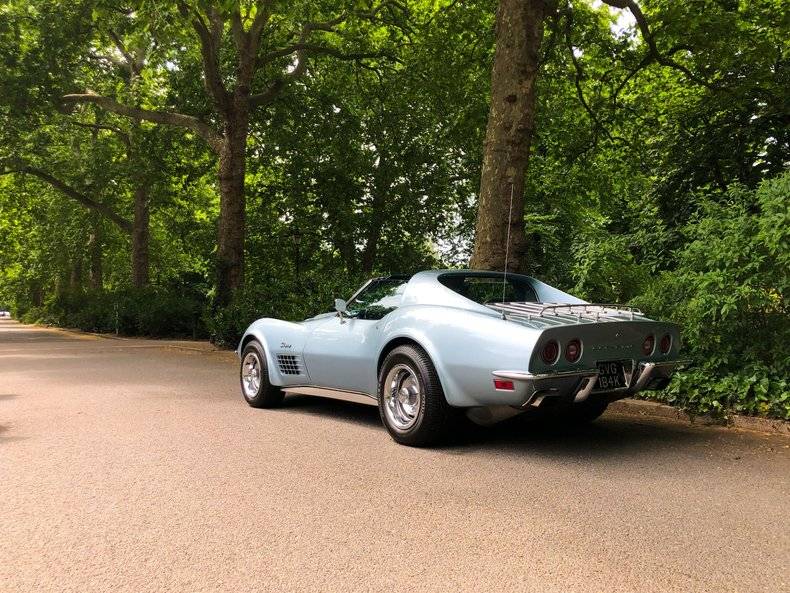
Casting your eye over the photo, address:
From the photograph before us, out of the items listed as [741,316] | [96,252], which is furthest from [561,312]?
[96,252]

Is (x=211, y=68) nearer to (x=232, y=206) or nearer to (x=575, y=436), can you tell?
(x=232, y=206)

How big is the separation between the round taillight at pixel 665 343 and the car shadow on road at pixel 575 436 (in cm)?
74

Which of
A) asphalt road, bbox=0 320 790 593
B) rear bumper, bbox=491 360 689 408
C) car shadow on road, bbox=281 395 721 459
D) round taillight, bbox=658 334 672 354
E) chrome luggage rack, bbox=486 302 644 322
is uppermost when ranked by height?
chrome luggage rack, bbox=486 302 644 322

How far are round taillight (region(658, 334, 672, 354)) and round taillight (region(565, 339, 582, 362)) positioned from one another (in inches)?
38.4

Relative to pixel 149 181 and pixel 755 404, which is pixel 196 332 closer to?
pixel 149 181

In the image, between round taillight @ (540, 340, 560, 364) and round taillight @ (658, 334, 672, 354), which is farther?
round taillight @ (658, 334, 672, 354)

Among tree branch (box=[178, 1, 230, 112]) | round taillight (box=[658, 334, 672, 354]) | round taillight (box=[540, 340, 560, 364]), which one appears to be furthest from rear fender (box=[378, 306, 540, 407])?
tree branch (box=[178, 1, 230, 112])

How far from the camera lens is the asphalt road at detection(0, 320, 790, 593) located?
2.84 m

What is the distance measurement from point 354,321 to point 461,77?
10.4 metres

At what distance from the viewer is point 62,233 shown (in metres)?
30.6

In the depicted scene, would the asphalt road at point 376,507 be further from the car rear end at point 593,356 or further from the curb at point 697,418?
the car rear end at point 593,356

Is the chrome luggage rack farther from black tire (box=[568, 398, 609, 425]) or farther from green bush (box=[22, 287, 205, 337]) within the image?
green bush (box=[22, 287, 205, 337])

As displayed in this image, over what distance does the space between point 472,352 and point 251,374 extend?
10.8ft

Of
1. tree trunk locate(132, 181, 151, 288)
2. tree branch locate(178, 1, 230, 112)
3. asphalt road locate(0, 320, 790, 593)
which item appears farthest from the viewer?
tree trunk locate(132, 181, 151, 288)
